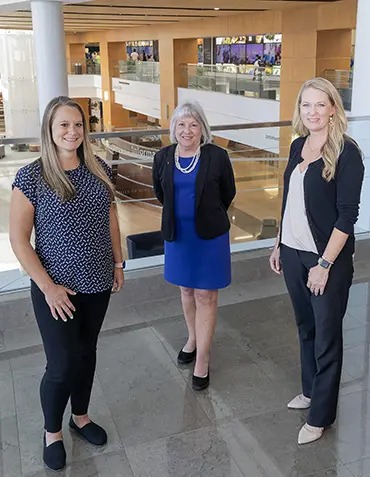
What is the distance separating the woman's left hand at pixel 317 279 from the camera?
87.5 inches

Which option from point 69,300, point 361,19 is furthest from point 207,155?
point 361,19

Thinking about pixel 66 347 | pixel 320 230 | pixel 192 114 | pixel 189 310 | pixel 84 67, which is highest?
pixel 84 67

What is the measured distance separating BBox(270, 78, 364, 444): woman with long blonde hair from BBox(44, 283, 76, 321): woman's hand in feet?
3.05

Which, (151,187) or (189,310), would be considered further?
(151,187)

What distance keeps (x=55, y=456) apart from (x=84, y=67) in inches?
1074

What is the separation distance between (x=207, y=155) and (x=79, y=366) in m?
1.10

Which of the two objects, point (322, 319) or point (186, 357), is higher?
point (322, 319)

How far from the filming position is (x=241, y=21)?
15125mm

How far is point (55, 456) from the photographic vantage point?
89.3 inches

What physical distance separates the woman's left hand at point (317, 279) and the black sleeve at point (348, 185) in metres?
0.18

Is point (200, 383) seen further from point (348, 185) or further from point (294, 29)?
point (294, 29)

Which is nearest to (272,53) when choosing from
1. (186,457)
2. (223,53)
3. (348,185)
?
(223,53)

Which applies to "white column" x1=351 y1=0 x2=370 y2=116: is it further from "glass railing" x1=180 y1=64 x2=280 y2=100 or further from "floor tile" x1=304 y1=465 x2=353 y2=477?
"glass railing" x1=180 y1=64 x2=280 y2=100

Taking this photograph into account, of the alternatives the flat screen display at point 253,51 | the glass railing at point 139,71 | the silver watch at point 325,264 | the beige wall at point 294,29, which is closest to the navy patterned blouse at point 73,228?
the silver watch at point 325,264
